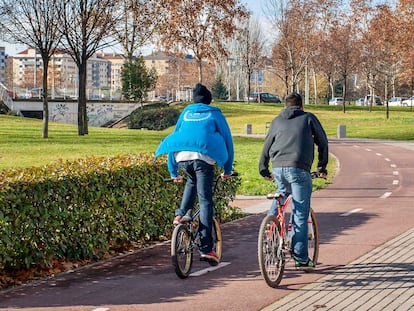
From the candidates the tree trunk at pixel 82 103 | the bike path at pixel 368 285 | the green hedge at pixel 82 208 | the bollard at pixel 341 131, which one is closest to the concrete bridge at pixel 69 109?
the bollard at pixel 341 131

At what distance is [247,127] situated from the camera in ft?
175

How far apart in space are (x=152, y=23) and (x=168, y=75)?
100630 millimetres

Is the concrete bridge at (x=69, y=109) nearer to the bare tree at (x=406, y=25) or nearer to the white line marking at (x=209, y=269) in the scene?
the bare tree at (x=406, y=25)

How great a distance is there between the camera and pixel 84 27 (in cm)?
3803

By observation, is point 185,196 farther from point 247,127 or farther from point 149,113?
point 149,113

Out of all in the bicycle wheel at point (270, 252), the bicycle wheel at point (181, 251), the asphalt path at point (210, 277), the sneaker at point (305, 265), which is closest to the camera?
the asphalt path at point (210, 277)

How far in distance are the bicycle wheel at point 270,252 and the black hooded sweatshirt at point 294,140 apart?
676 millimetres

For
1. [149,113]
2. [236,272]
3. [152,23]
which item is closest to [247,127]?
[152,23]

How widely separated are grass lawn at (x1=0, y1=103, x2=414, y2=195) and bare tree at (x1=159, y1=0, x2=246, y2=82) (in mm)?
6313

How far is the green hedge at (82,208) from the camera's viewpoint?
25.8 feet

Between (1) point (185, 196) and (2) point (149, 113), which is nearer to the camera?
(1) point (185, 196)

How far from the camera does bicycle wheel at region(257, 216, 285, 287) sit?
7.45 metres

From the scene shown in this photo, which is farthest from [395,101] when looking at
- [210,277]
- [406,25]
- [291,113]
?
[210,277]

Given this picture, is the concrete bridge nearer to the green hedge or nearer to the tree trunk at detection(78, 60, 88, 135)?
the tree trunk at detection(78, 60, 88, 135)
